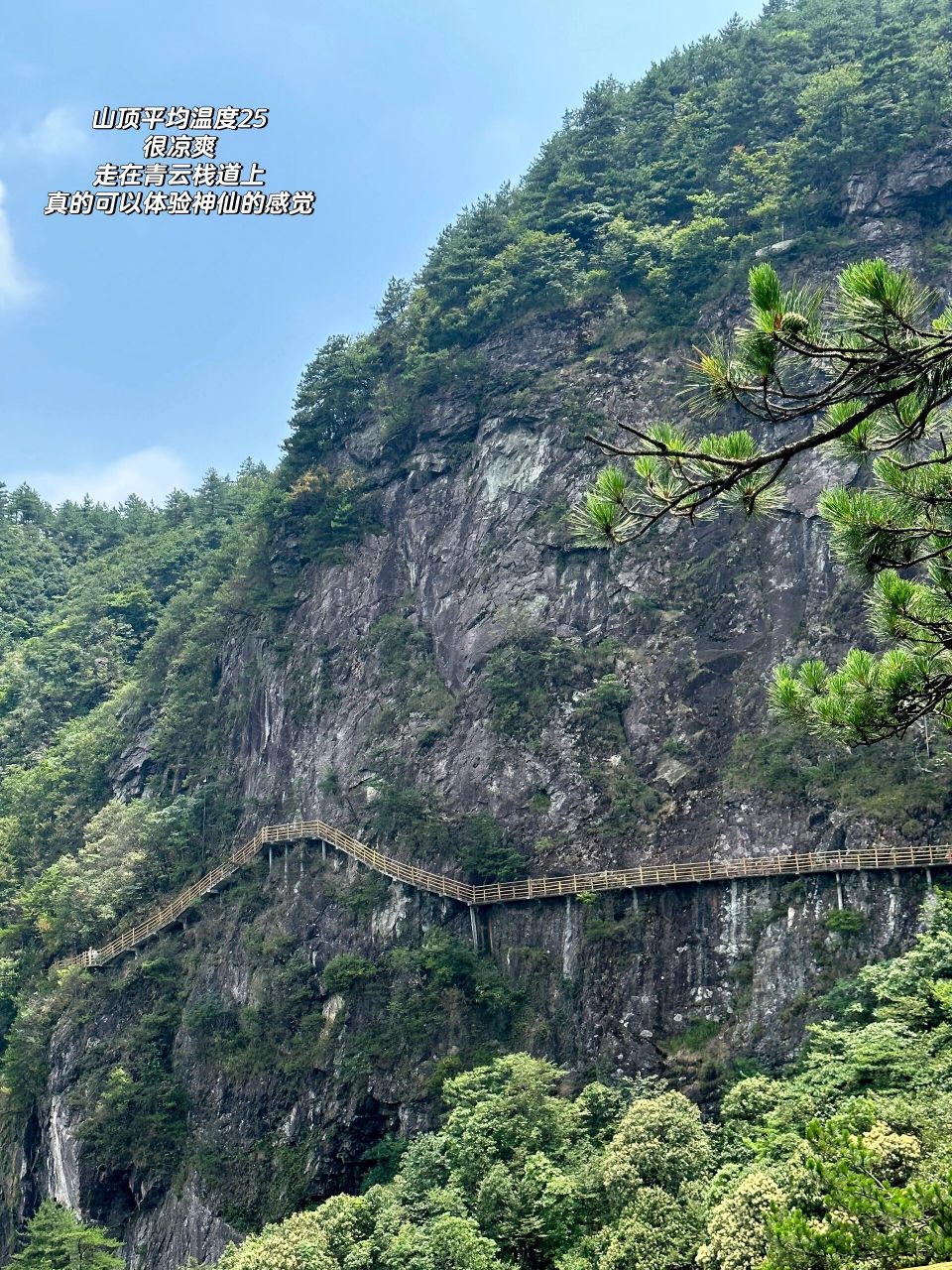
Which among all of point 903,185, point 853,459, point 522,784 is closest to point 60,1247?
point 522,784

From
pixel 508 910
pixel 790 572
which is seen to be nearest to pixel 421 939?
pixel 508 910

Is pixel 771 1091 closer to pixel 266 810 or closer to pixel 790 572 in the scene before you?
pixel 790 572

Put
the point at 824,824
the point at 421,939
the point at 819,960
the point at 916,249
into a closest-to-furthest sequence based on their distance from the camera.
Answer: the point at 819,960 → the point at 824,824 → the point at 421,939 → the point at 916,249

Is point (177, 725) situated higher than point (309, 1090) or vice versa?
point (177, 725)

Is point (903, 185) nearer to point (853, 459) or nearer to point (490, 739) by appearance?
point (490, 739)

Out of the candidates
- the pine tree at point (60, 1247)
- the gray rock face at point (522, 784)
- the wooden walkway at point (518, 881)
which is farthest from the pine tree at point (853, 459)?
the pine tree at point (60, 1247)

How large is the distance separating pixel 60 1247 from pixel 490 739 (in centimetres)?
1376

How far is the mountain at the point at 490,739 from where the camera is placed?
22453 mm

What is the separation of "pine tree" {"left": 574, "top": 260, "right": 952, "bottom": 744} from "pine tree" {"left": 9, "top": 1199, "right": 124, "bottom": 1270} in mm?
19907

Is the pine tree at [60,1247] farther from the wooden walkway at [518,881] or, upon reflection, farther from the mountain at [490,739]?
the wooden walkway at [518,881]

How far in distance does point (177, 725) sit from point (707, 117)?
1061 inches

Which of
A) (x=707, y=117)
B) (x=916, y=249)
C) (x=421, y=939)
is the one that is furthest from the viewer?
(x=707, y=117)

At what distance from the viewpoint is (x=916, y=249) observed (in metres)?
29.0

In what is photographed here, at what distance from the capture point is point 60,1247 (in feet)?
68.8
